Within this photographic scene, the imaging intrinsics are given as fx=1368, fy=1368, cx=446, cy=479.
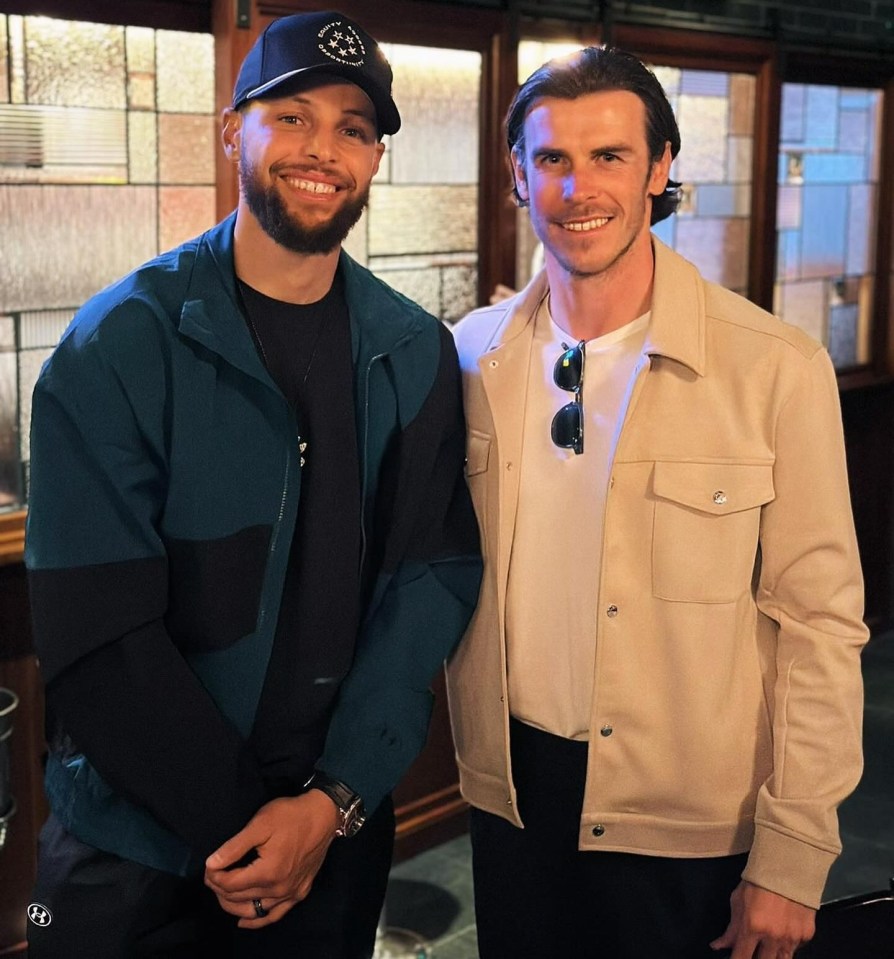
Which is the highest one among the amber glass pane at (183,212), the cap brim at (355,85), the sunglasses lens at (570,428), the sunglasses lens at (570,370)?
the cap brim at (355,85)

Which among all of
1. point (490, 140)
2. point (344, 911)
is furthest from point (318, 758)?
point (490, 140)

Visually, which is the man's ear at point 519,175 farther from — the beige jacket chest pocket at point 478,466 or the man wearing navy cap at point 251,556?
the beige jacket chest pocket at point 478,466

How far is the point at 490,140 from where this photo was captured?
3820 millimetres

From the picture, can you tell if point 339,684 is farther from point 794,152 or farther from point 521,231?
point 794,152

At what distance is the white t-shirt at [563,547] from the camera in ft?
6.44

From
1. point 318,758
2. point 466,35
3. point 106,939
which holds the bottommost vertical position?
point 106,939

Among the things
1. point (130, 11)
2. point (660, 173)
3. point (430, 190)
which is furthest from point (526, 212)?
point (660, 173)

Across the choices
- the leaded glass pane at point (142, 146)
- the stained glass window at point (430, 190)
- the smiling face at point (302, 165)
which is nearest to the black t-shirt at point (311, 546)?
the smiling face at point (302, 165)

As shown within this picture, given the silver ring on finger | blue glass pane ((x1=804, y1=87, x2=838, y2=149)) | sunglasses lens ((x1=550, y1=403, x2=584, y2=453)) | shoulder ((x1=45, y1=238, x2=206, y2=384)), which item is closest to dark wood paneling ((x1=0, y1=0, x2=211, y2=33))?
shoulder ((x1=45, y1=238, x2=206, y2=384))

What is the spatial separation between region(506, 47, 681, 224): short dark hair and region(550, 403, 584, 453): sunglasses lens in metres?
0.35

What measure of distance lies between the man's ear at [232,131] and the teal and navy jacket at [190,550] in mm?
105

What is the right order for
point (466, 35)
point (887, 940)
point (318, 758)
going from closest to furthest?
point (318, 758) < point (887, 940) < point (466, 35)

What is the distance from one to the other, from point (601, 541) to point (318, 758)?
1.64 ft

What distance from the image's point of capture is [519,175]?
2.09 metres
